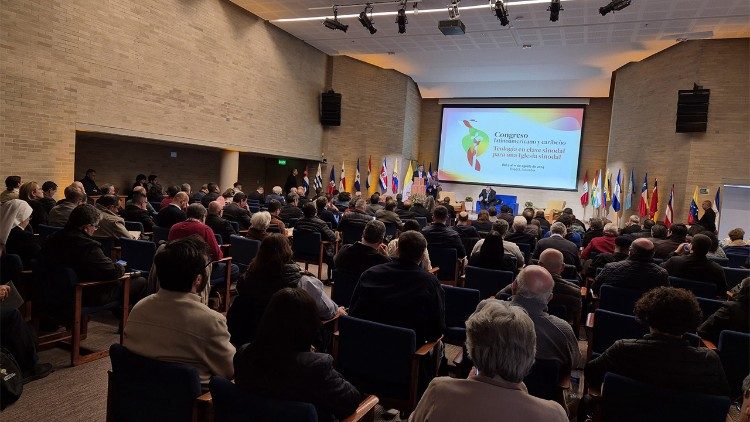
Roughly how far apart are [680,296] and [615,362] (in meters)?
0.43

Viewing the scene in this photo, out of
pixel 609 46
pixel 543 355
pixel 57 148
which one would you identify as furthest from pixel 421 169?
pixel 543 355

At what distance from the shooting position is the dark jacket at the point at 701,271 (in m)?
4.61

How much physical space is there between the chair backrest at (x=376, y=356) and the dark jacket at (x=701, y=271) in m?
3.47

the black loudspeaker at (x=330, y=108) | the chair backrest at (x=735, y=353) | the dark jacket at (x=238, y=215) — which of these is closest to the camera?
the chair backrest at (x=735, y=353)

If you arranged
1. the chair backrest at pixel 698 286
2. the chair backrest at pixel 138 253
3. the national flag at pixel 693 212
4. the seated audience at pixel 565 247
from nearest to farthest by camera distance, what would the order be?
the chair backrest at pixel 698 286
the chair backrest at pixel 138 253
the seated audience at pixel 565 247
the national flag at pixel 693 212

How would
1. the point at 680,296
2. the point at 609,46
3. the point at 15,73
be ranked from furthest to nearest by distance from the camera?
the point at 609,46
the point at 15,73
the point at 680,296

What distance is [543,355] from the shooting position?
252cm

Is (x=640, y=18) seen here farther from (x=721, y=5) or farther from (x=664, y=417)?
(x=664, y=417)

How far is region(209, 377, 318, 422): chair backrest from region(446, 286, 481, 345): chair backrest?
82.3 inches

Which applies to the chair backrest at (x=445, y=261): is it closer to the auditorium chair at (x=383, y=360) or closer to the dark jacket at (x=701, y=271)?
the dark jacket at (x=701, y=271)

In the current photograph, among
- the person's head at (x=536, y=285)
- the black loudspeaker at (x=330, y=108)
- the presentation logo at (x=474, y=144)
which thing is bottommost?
the person's head at (x=536, y=285)

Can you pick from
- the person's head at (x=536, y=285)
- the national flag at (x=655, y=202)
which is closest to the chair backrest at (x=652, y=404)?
the person's head at (x=536, y=285)

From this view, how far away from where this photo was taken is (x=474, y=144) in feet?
57.0

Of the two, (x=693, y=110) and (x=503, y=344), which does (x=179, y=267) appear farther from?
(x=693, y=110)
